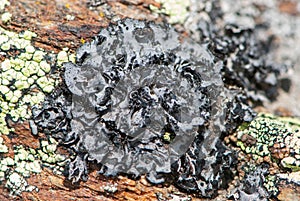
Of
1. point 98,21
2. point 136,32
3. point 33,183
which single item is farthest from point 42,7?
point 33,183

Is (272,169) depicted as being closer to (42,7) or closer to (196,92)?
(196,92)

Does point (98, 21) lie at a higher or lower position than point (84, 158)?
higher

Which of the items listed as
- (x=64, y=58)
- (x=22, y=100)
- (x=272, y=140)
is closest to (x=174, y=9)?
(x=64, y=58)

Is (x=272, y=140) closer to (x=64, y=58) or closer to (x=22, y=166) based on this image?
(x=64, y=58)

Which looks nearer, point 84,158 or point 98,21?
point 84,158

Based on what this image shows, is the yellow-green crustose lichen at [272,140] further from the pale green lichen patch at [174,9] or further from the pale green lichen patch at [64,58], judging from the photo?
the pale green lichen patch at [64,58]

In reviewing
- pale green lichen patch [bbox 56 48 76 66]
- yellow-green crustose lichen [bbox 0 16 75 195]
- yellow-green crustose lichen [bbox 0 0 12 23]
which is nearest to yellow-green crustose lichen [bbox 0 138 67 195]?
yellow-green crustose lichen [bbox 0 16 75 195]
